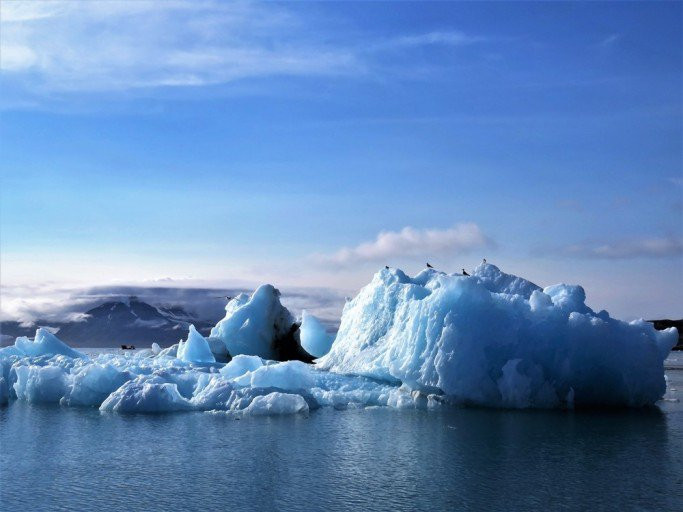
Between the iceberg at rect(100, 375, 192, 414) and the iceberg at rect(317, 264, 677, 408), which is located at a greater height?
the iceberg at rect(317, 264, 677, 408)

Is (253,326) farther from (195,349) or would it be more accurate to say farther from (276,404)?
(276,404)

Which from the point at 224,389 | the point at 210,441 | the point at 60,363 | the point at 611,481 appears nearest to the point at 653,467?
the point at 611,481

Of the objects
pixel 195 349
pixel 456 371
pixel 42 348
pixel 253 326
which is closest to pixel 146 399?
pixel 456 371

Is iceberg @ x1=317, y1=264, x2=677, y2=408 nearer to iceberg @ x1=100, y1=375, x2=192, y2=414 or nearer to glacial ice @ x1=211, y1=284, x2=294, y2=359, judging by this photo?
iceberg @ x1=100, y1=375, x2=192, y2=414

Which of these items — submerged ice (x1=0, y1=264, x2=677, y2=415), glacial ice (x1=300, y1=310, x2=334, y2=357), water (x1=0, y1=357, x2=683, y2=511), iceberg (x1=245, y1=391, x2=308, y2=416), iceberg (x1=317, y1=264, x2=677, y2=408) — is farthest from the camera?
glacial ice (x1=300, y1=310, x2=334, y2=357)

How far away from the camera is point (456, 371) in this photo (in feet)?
61.0

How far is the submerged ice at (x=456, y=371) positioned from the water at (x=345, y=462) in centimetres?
107

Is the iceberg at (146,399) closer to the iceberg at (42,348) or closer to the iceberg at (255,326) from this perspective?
the iceberg at (42,348)

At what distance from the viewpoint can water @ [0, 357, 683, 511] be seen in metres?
9.44

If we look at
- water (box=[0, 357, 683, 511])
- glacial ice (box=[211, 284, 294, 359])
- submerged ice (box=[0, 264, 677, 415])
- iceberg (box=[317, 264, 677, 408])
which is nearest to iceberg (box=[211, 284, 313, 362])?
glacial ice (box=[211, 284, 294, 359])

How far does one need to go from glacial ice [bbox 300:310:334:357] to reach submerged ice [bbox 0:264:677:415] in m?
8.76

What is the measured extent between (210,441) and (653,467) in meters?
7.81

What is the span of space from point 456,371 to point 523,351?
186 centimetres

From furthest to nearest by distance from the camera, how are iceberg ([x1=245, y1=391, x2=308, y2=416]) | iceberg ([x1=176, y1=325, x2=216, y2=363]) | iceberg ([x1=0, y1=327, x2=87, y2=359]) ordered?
1. iceberg ([x1=176, y1=325, x2=216, y2=363])
2. iceberg ([x1=0, y1=327, x2=87, y2=359])
3. iceberg ([x1=245, y1=391, x2=308, y2=416])
